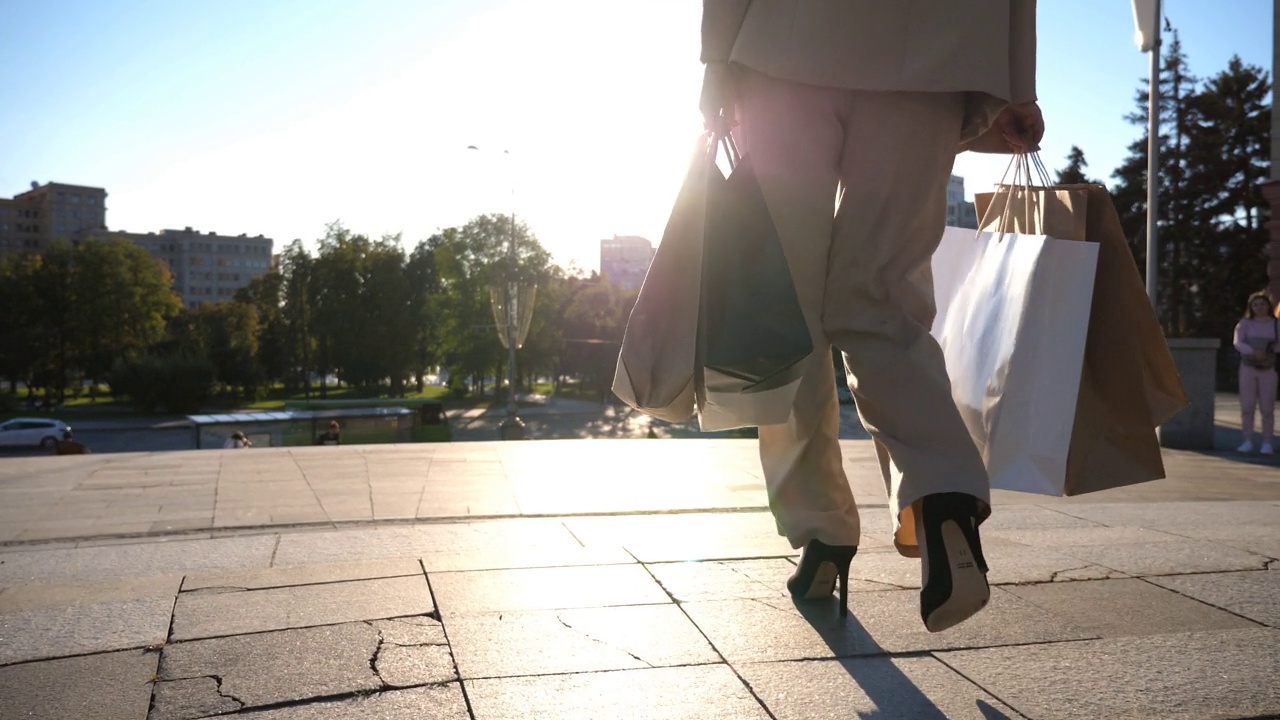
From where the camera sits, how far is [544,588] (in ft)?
9.59

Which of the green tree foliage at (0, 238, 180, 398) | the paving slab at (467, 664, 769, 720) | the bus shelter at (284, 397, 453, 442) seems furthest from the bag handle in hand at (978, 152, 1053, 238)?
the green tree foliage at (0, 238, 180, 398)

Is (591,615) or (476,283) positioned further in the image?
(476,283)

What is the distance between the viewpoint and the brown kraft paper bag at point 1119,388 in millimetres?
2582

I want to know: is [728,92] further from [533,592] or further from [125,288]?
[125,288]

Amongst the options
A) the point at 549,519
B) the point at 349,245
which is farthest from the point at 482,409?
the point at 549,519

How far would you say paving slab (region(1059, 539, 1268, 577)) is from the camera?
3295mm

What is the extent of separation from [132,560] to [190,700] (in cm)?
159

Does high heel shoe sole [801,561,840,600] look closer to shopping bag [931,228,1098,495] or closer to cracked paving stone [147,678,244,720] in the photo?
shopping bag [931,228,1098,495]

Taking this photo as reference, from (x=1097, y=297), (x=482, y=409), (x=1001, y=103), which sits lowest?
(x=482, y=409)

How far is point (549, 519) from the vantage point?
A: 421 cm

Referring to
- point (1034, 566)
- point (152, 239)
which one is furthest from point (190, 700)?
point (152, 239)

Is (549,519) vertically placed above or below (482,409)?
above

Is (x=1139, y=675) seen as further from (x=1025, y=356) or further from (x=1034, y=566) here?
(x=1034, y=566)

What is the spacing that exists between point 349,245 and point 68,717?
79.6m
